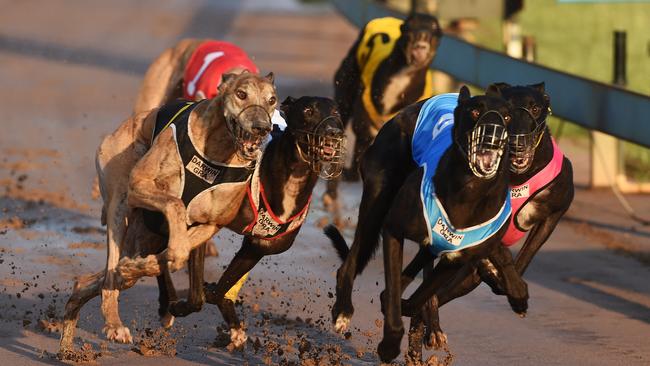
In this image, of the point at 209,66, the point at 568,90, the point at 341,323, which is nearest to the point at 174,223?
the point at 341,323

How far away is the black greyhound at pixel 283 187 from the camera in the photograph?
5.50 meters

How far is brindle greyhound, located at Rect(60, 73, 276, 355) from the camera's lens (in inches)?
204

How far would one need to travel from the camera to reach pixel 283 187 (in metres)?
5.74

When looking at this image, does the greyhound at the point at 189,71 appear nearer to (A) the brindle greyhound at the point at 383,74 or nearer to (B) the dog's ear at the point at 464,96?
(A) the brindle greyhound at the point at 383,74

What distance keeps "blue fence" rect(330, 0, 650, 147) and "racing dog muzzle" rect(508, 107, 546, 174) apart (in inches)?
85.5

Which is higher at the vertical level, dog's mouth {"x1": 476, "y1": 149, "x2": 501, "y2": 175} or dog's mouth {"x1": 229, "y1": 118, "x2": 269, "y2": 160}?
dog's mouth {"x1": 229, "y1": 118, "x2": 269, "y2": 160}

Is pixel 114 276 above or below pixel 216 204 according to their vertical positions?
below

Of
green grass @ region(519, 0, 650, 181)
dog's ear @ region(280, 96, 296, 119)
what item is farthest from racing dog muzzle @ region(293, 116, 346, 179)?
green grass @ region(519, 0, 650, 181)

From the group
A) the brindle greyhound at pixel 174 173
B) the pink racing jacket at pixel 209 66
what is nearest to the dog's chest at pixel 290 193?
the brindle greyhound at pixel 174 173

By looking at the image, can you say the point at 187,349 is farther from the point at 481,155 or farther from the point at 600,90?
the point at 600,90

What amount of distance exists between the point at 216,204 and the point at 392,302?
0.74 meters

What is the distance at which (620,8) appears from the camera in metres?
12.4

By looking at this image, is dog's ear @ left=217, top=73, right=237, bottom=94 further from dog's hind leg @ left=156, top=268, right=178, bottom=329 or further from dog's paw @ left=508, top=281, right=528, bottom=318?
dog's paw @ left=508, top=281, right=528, bottom=318

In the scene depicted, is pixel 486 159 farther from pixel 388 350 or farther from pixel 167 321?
pixel 167 321
